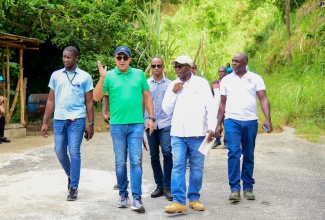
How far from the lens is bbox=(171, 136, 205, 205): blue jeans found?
6621 mm

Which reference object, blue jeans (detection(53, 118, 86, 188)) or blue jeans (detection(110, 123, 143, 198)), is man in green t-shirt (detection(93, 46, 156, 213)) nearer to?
blue jeans (detection(110, 123, 143, 198))

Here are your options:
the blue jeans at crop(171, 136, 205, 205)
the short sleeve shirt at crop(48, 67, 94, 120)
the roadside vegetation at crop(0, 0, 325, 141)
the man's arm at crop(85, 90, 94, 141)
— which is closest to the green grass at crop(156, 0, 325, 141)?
the roadside vegetation at crop(0, 0, 325, 141)

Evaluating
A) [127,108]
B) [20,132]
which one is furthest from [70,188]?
[20,132]

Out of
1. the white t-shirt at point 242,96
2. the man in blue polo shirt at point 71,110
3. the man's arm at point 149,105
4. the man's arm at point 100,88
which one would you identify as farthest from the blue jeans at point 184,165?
the man in blue polo shirt at point 71,110

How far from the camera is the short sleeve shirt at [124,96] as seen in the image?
6730 mm

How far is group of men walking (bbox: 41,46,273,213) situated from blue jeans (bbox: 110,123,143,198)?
11 mm

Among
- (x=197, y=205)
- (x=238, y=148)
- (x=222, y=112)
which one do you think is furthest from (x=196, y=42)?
(x=197, y=205)

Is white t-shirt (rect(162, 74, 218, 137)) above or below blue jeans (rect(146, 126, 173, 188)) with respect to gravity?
above

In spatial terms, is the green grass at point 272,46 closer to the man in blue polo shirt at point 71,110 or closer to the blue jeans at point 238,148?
the blue jeans at point 238,148

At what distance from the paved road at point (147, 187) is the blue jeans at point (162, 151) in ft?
0.86

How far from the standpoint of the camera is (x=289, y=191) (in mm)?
7926

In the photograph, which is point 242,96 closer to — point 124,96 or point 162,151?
point 162,151

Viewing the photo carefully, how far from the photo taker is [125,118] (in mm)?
6715

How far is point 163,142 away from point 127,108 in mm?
777
